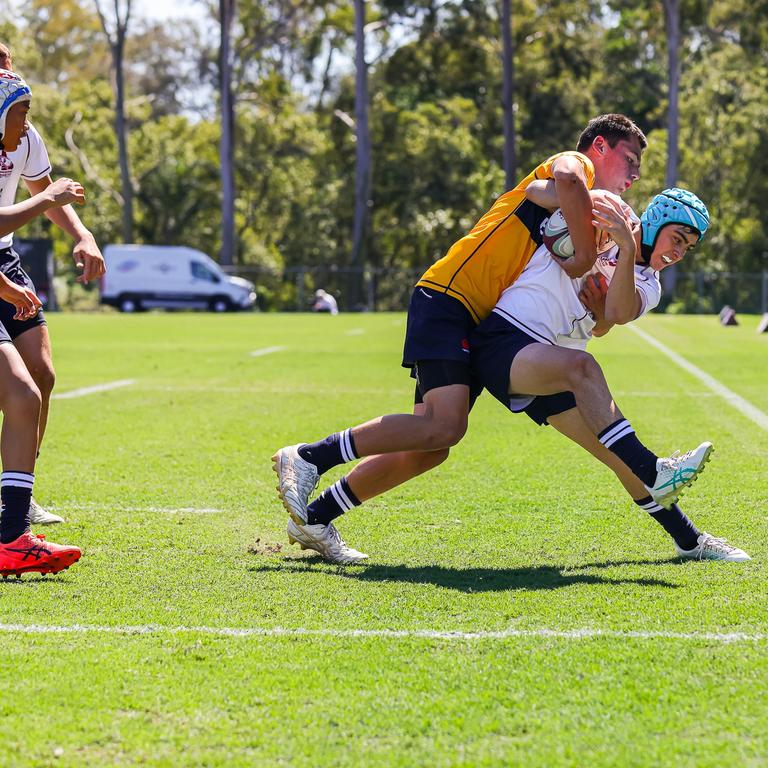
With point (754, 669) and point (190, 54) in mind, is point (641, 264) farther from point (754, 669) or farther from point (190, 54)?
point (190, 54)

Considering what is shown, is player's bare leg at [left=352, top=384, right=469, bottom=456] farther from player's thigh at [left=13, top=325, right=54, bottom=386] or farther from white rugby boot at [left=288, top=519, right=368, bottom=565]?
player's thigh at [left=13, top=325, right=54, bottom=386]

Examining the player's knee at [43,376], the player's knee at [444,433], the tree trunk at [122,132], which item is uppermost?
the tree trunk at [122,132]

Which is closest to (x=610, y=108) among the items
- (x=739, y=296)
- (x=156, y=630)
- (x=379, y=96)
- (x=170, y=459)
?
(x=379, y=96)

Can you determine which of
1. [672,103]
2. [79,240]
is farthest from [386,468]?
[672,103]

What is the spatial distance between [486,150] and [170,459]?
51369 millimetres

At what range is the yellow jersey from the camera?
539 cm

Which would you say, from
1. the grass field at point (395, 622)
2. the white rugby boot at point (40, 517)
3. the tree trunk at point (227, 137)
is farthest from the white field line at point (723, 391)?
the tree trunk at point (227, 137)

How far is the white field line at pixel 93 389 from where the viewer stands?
12.3 m

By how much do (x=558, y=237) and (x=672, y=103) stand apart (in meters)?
44.0

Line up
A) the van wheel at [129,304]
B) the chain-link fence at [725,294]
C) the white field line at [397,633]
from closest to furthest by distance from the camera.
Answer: the white field line at [397,633]
the chain-link fence at [725,294]
the van wheel at [129,304]

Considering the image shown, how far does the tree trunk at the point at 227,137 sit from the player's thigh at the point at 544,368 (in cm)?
4657

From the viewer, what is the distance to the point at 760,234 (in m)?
50.7

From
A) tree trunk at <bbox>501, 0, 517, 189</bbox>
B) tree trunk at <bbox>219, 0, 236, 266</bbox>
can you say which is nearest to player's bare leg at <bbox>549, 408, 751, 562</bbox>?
tree trunk at <bbox>501, 0, 517, 189</bbox>

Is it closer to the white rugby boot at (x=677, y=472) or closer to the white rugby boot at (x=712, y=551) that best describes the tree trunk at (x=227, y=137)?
the white rugby boot at (x=712, y=551)
